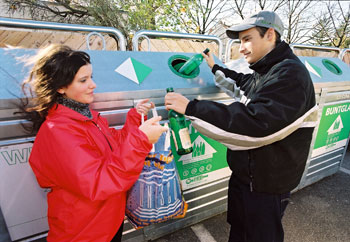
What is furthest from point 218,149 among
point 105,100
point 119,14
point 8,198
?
point 119,14

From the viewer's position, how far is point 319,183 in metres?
3.08

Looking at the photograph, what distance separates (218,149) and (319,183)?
2062mm

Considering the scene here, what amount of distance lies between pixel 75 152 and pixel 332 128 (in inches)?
121

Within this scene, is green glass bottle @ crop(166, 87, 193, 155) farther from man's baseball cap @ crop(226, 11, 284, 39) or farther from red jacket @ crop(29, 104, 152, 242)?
man's baseball cap @ crop(226, 11, 284, 39)

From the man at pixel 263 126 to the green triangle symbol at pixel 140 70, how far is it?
47cm

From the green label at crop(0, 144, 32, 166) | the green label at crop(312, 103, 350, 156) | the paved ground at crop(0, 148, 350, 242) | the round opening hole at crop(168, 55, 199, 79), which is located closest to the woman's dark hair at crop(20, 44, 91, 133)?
the green label at crop(0, 144, 32, 166)

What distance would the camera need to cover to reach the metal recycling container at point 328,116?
2.46 metres

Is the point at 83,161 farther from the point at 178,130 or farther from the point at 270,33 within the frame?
the point at 270,33

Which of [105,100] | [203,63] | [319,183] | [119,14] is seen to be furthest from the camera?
[119,14]

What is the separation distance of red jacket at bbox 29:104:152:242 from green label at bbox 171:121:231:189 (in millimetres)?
799

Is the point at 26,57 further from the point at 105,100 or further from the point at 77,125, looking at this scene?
the point at 77,125

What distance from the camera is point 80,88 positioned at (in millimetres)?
1088

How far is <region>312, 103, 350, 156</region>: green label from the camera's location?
103 inches

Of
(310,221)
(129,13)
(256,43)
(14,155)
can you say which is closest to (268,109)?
(256,43)
